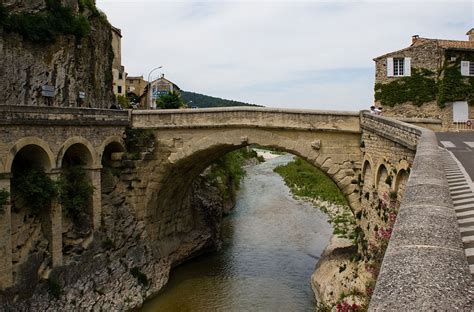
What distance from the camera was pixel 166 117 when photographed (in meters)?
18.7

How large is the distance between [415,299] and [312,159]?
15.2 metres

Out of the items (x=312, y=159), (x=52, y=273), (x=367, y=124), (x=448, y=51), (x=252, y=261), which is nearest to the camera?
(x=52, y=273)

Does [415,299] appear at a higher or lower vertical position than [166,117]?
lower

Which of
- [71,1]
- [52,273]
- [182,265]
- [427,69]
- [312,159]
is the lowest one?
[182,265]

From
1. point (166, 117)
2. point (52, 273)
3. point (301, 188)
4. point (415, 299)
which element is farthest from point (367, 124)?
point (301, 188)

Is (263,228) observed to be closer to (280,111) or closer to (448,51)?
(280,111)

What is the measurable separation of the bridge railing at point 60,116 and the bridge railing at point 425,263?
12353 mm

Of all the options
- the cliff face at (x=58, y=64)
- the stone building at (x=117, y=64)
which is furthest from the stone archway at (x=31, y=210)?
the stone building at (x=117, y=64)

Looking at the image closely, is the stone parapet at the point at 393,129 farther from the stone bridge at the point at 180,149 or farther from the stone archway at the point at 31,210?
the stone archway at the point at 31,210

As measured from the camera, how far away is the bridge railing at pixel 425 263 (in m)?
2.02

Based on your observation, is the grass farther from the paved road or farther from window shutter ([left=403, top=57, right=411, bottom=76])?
the paved road

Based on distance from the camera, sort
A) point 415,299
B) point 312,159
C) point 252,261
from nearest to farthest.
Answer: point 415,299 < point 312,159 < point 252,261

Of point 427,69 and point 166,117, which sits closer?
point 166,117

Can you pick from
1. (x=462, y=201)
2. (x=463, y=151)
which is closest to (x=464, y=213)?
(x=462, y=201)
